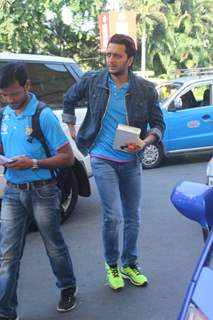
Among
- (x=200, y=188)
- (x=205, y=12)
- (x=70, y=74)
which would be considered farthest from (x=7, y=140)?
(x=205, y=12)

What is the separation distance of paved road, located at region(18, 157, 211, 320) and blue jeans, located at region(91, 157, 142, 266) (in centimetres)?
30

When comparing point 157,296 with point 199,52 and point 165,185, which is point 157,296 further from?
point 199,52

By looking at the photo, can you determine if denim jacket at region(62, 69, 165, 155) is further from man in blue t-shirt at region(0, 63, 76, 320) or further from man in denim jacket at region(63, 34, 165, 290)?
man in blue t-shirt at region(0, 63, 76, 320)

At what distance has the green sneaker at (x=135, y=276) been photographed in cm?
420

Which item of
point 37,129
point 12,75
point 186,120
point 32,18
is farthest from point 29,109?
point 32,18

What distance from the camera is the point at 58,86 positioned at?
616 centimetres

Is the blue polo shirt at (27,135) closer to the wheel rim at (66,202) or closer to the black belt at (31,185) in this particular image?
the black belt at (31,185)

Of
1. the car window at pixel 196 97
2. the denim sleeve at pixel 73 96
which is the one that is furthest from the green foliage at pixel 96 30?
the denim sleeve at pixel 73 96

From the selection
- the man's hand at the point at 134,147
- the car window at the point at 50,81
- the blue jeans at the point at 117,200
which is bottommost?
the blue jeans at the point at 117,200

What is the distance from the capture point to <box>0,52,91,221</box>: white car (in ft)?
19.4

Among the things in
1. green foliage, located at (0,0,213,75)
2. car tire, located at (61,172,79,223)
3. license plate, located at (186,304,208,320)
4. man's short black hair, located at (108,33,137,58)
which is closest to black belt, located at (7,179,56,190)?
man's short black hair, located at (108,33,137,58)

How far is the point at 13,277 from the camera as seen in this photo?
3.46 m

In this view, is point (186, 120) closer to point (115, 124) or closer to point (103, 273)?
point (103, 273)

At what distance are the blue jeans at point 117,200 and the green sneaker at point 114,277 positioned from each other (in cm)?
4
